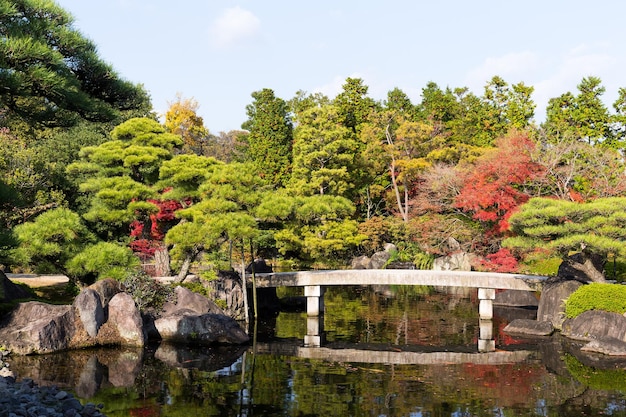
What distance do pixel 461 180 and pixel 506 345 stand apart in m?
15.3

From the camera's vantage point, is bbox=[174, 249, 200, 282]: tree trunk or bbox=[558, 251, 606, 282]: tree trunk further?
bbox=[174, 249, 200, 282]: tree trunk

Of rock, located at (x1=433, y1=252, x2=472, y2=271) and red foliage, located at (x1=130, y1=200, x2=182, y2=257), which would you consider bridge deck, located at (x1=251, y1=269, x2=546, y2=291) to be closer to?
red foliage, located at (x1=130, y1=200, x2=182, y2=257)

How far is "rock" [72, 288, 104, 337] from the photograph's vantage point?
59.5 ft

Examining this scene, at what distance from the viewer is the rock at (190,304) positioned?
20.5 meters

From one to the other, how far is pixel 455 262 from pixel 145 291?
19.9m

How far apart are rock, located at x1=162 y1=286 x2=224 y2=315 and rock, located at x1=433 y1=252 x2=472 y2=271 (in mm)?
17529

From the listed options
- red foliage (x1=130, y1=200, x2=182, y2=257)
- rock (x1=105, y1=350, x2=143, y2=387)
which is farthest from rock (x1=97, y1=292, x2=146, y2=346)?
red foliage (x1=130, y1=200, x2=182, y2=257)

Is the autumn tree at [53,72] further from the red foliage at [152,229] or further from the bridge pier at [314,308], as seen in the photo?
the bridge pier at [314,308]

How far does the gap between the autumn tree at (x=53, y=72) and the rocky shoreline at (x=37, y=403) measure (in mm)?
4752

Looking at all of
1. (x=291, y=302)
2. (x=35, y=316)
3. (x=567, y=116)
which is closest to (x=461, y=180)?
(x=567, y=116)

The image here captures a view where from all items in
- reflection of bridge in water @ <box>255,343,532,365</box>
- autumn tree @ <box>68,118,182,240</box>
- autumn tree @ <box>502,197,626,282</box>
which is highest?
autumn tree @ <box>68,118,182,240</box>

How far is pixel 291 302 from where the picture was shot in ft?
92.0

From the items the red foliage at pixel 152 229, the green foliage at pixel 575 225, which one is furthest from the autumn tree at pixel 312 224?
the green foliage at pixel 575 225

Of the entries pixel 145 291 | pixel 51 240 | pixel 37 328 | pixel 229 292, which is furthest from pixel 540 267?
pixel 37 328
